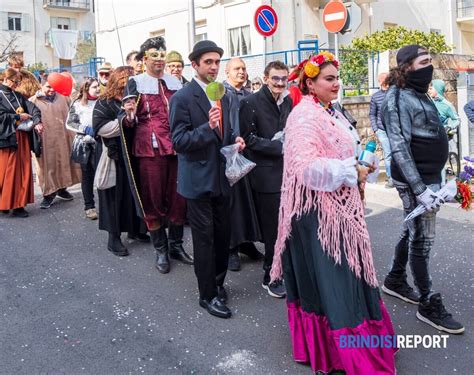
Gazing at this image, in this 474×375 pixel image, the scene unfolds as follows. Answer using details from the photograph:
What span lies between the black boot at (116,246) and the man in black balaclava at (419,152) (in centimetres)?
315

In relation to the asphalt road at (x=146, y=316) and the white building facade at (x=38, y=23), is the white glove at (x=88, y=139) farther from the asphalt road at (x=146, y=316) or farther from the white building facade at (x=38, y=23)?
the white building facade at (x=38, y=23)

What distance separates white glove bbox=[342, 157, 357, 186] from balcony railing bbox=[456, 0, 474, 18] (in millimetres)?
26480

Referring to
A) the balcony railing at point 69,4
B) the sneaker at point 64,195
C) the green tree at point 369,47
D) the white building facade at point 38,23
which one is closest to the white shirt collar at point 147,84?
the sneaker at point 64,195

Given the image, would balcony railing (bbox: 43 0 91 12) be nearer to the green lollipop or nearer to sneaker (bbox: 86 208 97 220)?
sneaker (bbox: 86 208 97 220)

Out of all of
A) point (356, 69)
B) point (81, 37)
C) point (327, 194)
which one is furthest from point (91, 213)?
point (81, 37)

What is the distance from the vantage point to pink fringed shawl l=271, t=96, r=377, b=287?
3258 mm

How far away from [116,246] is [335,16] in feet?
19.2

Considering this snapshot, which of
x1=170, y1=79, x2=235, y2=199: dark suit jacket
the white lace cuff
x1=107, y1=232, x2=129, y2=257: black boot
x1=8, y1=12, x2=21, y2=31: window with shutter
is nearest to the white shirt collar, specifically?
x1=170, y1=79, x2=235, y2=199: dark suit jacket

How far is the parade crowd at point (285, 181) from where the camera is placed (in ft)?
10.8

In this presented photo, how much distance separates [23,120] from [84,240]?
211 centimetres

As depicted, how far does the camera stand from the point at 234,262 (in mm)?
5484

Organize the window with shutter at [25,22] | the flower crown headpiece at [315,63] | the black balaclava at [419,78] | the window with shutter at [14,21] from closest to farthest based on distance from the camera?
the flower crown headpiece at [315,63], the black balaclava at [419,78], the window with shutter at [14,21], the window with shutter at [25,22]

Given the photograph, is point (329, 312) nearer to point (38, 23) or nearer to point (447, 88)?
point (447, 88)

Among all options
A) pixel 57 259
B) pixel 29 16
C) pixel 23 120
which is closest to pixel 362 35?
pixel 23 120
